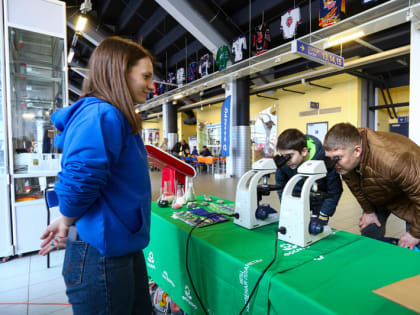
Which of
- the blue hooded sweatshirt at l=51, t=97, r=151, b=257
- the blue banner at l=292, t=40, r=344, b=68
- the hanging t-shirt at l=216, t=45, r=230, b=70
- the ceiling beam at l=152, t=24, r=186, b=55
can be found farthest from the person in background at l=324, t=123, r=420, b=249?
the ceiling beam at l=152, t=24, r=186, b=55

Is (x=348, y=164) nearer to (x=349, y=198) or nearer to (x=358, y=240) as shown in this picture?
(x=358, y=240)

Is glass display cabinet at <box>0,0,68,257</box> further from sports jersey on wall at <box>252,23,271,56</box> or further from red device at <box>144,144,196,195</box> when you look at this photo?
sports jersey on wall at <box>252,23,271,56</box>

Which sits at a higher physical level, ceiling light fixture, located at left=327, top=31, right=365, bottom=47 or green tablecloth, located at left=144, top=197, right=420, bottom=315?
ceiling light fixture, located at left=327, top=31, right=365, bottom=47

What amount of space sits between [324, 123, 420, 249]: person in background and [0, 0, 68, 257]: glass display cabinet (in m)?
2.98

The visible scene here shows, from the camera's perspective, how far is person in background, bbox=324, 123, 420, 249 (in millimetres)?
1185

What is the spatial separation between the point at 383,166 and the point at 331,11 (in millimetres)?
4818

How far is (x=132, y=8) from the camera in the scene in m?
8.27

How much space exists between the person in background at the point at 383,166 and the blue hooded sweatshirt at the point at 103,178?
3.39 ft

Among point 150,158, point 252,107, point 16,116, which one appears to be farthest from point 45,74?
point 252,107

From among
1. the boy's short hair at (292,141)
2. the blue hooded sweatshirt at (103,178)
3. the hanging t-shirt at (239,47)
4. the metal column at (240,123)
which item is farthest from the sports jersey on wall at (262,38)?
the blue hooded sweatshirt at (103,178)

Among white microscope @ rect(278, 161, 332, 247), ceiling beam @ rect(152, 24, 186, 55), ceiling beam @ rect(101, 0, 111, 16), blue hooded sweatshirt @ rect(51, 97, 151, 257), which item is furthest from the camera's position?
ceiling beam @ rect(152, 24, 186, 55)

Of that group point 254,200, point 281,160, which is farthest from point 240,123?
point 254,200

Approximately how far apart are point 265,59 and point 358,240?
18.2 feet

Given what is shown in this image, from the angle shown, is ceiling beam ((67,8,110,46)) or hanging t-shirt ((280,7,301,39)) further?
ceiling beam ((67,8,110,46))
